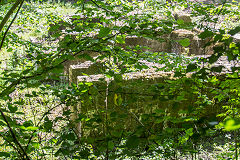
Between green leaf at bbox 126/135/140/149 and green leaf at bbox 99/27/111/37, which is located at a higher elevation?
green leaf at bbox 99/27/111/37

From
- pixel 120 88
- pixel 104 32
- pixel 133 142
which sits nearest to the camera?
pixel 133 142

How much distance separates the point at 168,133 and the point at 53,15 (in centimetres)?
303

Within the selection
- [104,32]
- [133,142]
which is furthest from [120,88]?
[133,142]

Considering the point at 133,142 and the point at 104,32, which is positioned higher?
the point at 104,32

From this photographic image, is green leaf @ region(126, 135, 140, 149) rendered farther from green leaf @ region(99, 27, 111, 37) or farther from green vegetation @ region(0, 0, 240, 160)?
green leaf @ region(99, 27, 111, 37)

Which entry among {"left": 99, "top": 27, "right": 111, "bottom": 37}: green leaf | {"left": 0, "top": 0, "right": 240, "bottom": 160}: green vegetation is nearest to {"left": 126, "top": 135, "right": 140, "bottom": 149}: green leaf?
{"left": 0, "top": 0, "right": 240, "bottom": 160}: green vegetation

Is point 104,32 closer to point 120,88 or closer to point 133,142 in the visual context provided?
point 120,88

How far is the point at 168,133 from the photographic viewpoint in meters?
1.27

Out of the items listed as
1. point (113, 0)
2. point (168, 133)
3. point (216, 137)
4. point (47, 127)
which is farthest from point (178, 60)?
point (216, 137)

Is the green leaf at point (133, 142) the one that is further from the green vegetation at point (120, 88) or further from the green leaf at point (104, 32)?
the green leaf at point (104, 32)

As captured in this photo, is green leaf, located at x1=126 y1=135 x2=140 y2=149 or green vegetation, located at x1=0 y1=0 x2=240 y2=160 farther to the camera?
green vegetation, located at x1=0 y1=0 x2=240 y2=160

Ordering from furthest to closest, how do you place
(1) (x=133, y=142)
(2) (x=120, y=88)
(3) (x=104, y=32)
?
(2) (x=120, y=88) < (3) (x=104, y=32) < (1) (x=133, y=142)

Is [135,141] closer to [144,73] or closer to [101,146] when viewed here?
[101,146]

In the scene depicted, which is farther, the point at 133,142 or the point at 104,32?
the point at 104,32
